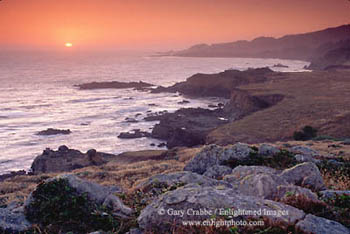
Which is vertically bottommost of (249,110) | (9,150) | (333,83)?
(9,150)

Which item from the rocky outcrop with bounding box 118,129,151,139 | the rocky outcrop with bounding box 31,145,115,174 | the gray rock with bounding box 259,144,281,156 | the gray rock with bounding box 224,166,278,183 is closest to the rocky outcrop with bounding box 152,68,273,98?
the rocky outcrop with bounding box 118,129,151,139

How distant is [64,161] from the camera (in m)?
38.0

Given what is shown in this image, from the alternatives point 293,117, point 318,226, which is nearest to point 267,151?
point 318,226

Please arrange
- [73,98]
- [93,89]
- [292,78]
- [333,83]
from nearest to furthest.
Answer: [333,83], [292,78], [73,98], [93,89]

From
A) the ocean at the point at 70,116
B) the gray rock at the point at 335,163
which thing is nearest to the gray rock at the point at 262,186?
the gray rock at the point at 335,163

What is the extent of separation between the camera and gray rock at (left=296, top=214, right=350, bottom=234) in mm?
4449

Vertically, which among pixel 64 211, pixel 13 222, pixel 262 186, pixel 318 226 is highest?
pixel 318 226

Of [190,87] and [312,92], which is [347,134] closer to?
[312,92]

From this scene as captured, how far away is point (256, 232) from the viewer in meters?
4.42

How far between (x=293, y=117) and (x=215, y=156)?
132 feet

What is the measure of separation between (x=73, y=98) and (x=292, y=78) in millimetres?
66834

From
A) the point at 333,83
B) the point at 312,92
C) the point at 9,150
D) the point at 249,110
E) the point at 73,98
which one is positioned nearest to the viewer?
the point at 9,150

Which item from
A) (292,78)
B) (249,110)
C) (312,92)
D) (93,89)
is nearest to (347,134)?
(249,110)

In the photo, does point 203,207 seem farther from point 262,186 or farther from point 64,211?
point 64,211
